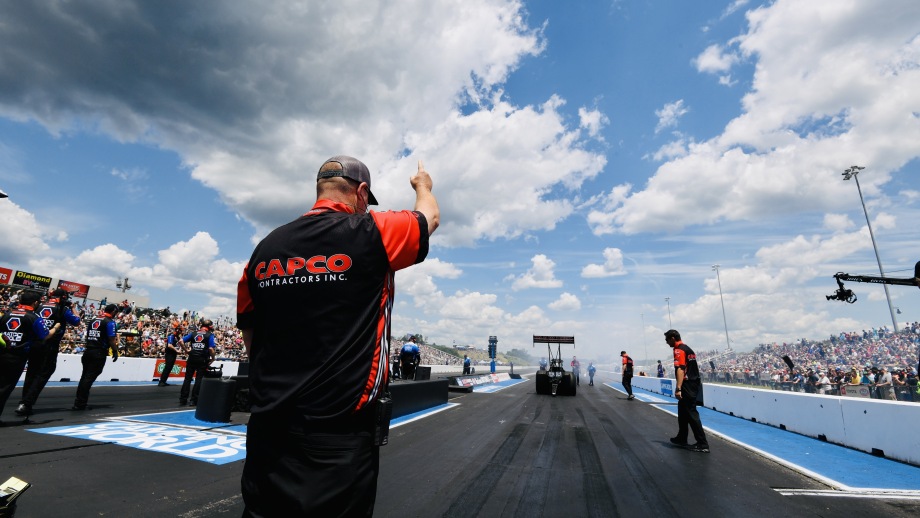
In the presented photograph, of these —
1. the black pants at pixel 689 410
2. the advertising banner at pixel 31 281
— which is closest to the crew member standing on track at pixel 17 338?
the black pants at pixel 689 410

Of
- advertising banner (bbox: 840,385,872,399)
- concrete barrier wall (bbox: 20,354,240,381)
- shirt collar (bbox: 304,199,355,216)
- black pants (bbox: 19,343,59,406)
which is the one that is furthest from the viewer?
concrete barrier wall (bbox: 20,354,240,381)

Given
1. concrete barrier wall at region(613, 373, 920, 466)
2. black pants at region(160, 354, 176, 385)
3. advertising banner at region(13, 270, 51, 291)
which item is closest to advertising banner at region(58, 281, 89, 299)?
advertising banner at region(13, 270, 51, 291)

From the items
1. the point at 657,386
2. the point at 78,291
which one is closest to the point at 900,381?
the point at 657,386

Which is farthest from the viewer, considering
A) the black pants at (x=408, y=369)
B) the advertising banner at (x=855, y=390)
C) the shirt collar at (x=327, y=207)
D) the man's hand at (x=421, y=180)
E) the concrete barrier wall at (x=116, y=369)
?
the black pants at (x=408, y=369)

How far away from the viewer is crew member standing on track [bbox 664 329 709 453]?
20.8ft

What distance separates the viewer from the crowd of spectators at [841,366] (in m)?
11.5

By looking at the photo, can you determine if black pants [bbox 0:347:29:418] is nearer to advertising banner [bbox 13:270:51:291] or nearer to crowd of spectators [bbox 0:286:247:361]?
crowd of spectators [bbox 0:286:247:361]

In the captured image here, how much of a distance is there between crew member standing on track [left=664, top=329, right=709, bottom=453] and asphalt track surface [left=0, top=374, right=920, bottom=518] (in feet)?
0.92

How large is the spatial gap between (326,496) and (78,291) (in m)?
Result: 48.0

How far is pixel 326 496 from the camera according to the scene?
4.07 ft

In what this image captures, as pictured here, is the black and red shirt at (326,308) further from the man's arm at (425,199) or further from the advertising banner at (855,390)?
the advertising banner at (855,390)

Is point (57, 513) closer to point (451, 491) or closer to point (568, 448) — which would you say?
point (451, 491)

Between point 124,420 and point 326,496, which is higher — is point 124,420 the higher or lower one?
the lower one

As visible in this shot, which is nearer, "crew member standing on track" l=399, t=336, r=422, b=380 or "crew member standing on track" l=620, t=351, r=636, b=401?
"crew member standing on track" l=399, t=336, r=422, b=380
